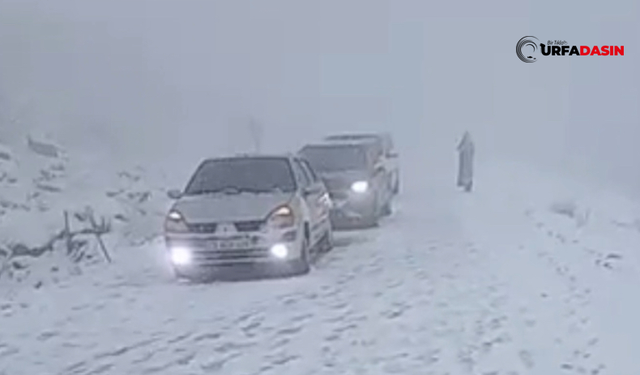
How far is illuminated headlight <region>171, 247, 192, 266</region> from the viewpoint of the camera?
1196cm

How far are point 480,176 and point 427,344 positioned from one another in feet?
95.2

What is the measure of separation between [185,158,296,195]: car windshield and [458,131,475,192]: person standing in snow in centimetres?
1338

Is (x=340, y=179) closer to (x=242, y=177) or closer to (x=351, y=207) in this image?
(x=351, y=207)

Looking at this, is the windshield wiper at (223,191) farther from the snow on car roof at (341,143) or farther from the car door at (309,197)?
the snow on car roof at (341,143)

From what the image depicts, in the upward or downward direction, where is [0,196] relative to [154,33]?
downward

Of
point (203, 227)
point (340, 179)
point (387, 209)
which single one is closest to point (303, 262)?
point (203, 227)

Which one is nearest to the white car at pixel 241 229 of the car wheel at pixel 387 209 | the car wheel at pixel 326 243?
the car wheel at pixel 326 243

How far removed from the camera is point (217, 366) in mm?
7770

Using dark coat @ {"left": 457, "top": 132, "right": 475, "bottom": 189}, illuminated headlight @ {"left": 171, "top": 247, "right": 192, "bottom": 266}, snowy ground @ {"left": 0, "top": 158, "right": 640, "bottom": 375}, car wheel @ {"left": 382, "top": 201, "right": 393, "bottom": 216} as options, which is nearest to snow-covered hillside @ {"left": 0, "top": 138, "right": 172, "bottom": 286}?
snowy ground @ {"left": 0, "top": 158, "right": 640, "bottom": 375}

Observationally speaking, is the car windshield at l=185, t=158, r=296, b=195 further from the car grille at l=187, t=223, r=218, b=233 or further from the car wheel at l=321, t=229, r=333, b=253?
the car wheel at l=321, t=229, r=333, b=253

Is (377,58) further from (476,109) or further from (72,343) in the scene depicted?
(72,343)

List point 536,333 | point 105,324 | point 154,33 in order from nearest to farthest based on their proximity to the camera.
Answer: point 536,333 < point 105,324 < point 154,33

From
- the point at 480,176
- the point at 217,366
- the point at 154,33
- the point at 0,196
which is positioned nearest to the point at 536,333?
Answer: the point at 217,366

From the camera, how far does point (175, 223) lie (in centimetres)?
1203
